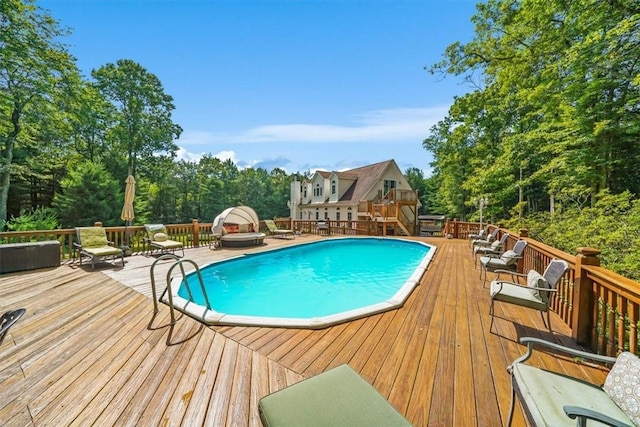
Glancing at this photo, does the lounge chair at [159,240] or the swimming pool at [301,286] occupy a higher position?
the lounge chair at [159,240]

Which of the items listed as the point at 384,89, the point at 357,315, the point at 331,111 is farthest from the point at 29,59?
the point at 357,315

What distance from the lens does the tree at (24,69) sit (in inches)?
435

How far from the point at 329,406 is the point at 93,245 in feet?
25.8

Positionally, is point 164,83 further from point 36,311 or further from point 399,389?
point 399,389

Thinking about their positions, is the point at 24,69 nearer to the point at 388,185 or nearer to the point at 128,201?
the point at 128,201

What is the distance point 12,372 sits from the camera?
94.5 inches

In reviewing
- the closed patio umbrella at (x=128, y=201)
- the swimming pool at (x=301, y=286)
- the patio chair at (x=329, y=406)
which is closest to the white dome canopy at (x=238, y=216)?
the swimming pool at (x=301, y=286)

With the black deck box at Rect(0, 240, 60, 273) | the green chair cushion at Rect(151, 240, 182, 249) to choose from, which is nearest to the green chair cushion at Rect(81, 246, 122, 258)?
the black deck box at Rect(0, 240, 60, 273)

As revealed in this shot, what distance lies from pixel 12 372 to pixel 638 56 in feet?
42.1

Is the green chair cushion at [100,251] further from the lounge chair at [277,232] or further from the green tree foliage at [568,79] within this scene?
the green tree foliage at [568,79]

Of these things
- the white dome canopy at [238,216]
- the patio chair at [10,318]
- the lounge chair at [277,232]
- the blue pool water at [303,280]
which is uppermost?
the white dome canopy at [238,216]

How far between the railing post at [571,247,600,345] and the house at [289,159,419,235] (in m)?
12.7

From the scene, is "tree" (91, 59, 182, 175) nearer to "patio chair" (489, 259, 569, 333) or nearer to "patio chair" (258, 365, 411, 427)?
"patio chair" (258, 365, 411, 427)

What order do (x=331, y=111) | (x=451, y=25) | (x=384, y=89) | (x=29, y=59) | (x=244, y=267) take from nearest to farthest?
(x=244, y=267)
(x=451, y=25)
(x=384, y=89)
(x=29, y=59)
(x=331, y=111)
